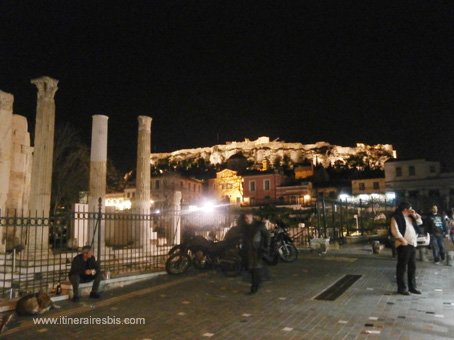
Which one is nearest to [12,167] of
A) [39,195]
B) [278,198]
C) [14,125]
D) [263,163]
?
[14,125]

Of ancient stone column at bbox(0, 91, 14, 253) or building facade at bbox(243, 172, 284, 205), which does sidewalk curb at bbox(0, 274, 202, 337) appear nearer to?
ancient stone column at bbox(0, 91, 14, 253)

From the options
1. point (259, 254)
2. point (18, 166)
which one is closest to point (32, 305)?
point (259, 254)

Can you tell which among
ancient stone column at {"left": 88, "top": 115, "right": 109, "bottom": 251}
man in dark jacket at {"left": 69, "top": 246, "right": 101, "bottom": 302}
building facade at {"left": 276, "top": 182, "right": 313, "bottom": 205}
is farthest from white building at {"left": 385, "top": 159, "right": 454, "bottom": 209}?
man in dark jacket at {"left": 69, "top": 246, "right": 101, "bottom": 302}

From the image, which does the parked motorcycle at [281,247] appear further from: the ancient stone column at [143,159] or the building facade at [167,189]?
the building facade at [167,189]

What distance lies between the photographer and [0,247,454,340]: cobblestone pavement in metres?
5.84

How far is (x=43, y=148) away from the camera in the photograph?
14.8 metres

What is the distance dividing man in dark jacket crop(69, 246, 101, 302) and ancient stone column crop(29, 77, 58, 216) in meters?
6.63

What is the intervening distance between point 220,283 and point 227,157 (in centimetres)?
11874

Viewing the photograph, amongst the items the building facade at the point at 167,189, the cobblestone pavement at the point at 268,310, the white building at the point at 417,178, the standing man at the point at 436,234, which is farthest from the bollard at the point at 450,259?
the building facade at the point at 167,189

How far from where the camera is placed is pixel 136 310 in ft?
24.4

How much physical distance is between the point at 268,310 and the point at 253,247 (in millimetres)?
1961

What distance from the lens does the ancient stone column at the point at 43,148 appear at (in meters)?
14.4

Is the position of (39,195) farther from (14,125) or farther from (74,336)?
(74,336)

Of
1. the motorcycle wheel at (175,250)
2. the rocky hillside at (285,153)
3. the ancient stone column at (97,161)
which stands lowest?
the motorcycle wheel at (175,250)
